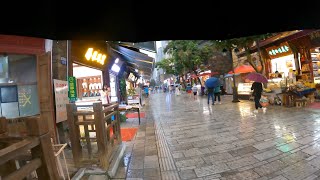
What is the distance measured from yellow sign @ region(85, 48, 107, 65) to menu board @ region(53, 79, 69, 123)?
8.77 ft

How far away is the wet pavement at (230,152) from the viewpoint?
4.74 metres

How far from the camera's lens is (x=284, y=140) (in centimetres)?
656

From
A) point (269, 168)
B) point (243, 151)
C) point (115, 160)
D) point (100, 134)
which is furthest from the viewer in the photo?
point (243, 151)

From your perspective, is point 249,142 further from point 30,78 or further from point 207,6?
point 30,78

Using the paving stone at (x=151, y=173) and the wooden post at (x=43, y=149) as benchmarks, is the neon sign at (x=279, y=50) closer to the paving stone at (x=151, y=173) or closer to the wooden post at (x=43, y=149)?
the paving stone at (x=151, y=173)

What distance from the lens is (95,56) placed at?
33.7 feet

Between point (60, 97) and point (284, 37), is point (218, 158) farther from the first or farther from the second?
point (284, 37)

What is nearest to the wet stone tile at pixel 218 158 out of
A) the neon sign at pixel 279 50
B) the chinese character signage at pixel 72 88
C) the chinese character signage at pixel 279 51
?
the chinese character signage at pixel 72 88

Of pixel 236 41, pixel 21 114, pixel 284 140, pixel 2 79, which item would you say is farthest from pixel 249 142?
pixel 236 41

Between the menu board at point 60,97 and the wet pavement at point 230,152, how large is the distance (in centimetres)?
211

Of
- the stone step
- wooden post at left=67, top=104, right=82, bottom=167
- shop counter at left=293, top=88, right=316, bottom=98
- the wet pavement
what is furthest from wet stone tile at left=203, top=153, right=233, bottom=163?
shop counter at left=293, top=88, right=316, bottom=98

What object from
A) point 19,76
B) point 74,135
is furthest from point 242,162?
→ point 19,76

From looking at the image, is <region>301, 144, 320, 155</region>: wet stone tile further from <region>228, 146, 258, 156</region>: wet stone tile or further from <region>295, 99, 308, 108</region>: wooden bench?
<region>295, 99, 308, 108</region>: wooden bench

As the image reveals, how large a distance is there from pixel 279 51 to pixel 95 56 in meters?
13.6
